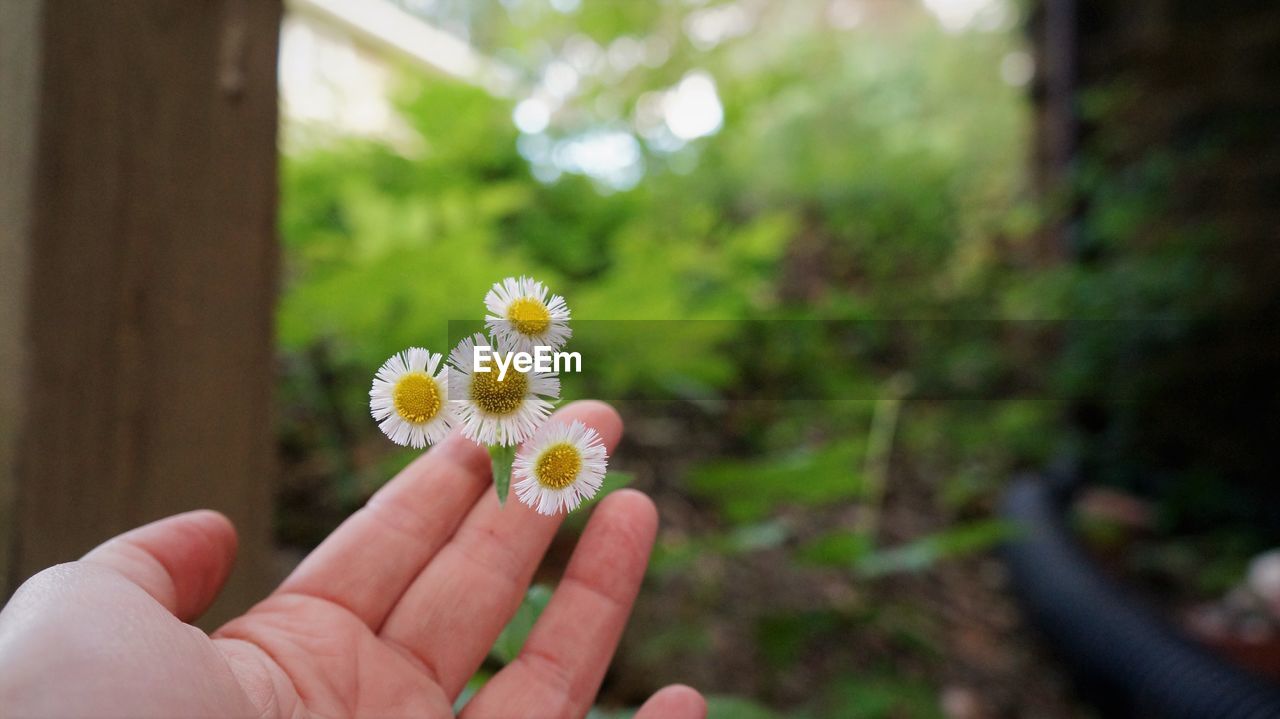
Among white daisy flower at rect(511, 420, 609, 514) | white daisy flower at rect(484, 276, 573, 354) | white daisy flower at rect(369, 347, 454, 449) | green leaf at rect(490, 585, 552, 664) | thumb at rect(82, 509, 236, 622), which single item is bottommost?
green leaf at rect(490, 585, 552, 664)

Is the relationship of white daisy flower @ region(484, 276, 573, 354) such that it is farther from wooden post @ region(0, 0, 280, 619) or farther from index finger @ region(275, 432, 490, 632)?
wooden post @ region(0, 0, 280, 619)

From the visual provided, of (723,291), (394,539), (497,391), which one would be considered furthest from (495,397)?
(723,291)

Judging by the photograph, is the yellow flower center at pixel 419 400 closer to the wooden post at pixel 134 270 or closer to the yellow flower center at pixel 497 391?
the yellow flower center at pixel 497 391

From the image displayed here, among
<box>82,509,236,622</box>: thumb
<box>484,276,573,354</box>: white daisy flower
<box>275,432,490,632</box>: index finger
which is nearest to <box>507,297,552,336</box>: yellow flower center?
<box>484,276,573,354</box>: white daisy flower

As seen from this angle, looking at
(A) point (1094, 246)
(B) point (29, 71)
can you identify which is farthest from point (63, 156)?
(A) point (1094, 246)

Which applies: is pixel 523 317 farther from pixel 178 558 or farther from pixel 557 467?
pixel 178 558

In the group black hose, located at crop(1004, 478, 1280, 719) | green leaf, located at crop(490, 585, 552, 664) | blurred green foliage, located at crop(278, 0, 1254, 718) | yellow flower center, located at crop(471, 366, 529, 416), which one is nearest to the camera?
yellow flower center, located at crop(471, 366, 529, 416)

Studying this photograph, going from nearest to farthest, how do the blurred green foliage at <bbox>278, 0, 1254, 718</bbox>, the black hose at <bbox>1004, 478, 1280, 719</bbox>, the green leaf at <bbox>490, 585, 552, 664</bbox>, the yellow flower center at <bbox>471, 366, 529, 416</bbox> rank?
the yellow flower center at <bbox>471, 366, 529, 416</bbox> < the green leaf at <bbox>490, 585, 552, 664</bbox> < the blurred green foliage at <bbox>278, 0, 1254, 718</bbox> < the black hose at <bbox>1004, 478, 1280, 719</bbox>
